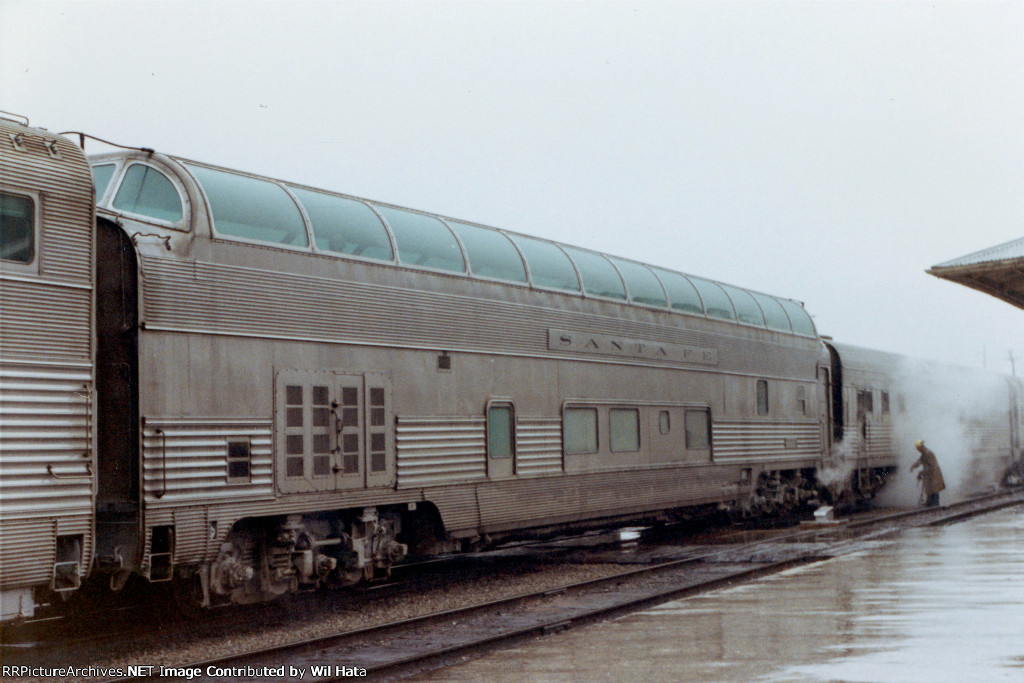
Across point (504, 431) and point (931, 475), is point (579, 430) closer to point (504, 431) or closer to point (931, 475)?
point (504, 431)

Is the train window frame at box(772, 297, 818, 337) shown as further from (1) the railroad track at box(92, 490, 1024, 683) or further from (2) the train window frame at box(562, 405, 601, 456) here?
(2) the train window frame at box(562, 405, 601, 456)

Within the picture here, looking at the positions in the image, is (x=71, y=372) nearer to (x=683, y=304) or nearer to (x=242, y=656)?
(x=242, y=656)

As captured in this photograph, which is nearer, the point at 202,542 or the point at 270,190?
the point at 202,542

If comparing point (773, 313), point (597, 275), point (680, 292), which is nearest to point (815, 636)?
point (597, 275)

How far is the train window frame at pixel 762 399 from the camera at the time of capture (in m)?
21.5

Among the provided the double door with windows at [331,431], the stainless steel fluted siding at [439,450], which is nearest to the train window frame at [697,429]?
the stainless steel fluted siding at [439,450]

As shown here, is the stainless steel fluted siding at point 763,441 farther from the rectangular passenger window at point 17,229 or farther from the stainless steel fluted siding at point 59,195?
the rectangular passenger window at point 17,229

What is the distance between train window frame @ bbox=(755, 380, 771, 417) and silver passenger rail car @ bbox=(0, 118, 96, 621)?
14.6 metres

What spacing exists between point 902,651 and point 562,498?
22.8 feet

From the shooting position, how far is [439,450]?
13.4m

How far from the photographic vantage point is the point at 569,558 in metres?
17.4

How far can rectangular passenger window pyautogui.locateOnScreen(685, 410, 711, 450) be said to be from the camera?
19.0 meters

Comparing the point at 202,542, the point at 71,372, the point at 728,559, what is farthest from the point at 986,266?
the point at 71,372

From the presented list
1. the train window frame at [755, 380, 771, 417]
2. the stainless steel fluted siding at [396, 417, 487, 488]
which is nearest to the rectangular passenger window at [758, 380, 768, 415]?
the train window frame at [755, 380, 771, 417]
